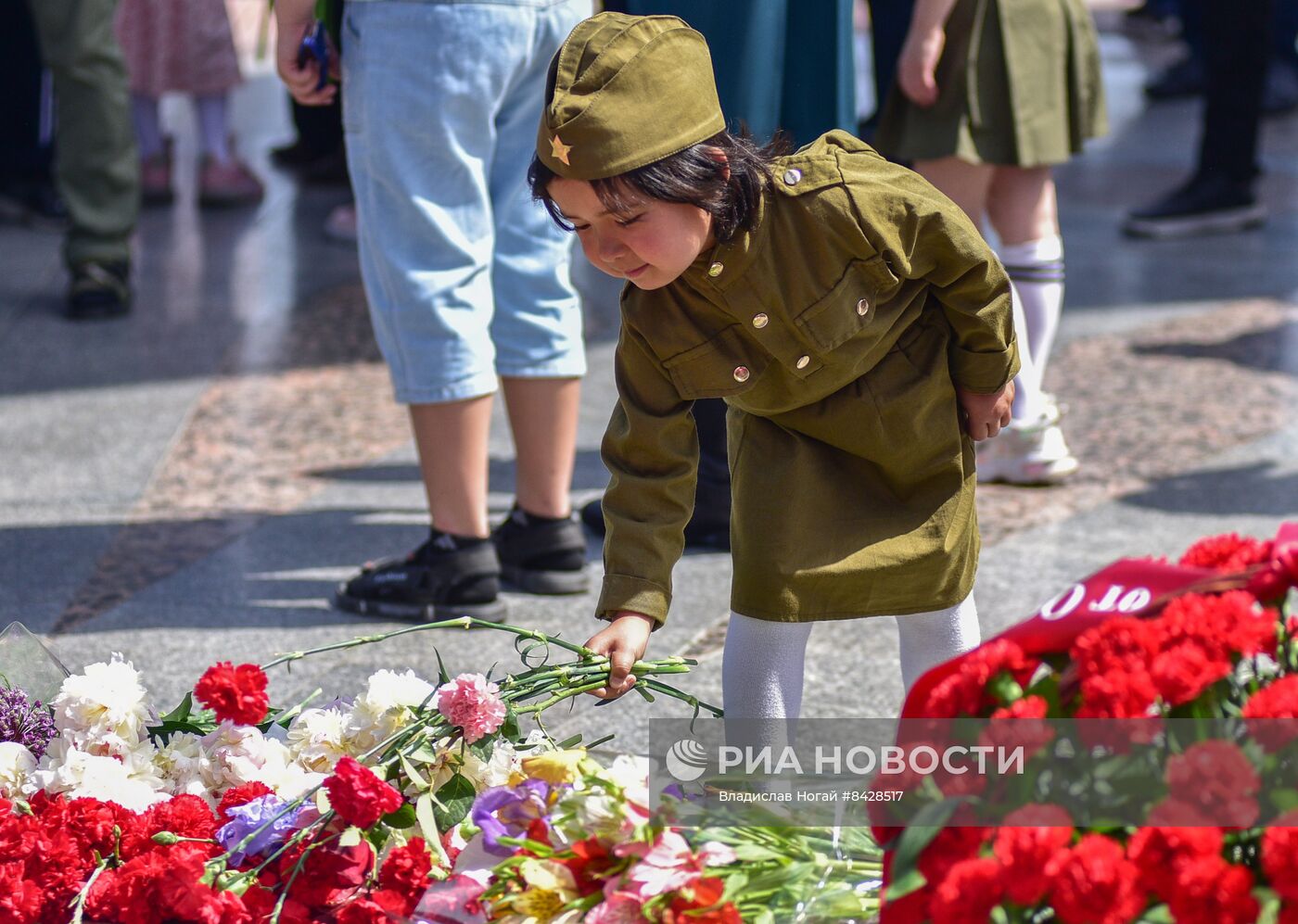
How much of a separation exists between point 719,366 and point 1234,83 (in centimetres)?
473

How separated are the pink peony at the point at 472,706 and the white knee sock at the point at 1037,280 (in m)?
2.14

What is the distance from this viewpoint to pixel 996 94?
3.52 meters

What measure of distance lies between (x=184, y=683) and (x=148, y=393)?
192 centimetres

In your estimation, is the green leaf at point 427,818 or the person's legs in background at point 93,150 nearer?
the green leaf at point 427,818

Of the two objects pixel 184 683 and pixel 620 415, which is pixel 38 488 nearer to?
pixel 184 683

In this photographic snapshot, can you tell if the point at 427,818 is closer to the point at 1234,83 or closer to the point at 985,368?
the point at 985,368

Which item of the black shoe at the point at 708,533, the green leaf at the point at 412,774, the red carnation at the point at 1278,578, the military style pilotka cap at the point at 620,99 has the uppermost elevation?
the military style pilotka cap at the point at 620,99

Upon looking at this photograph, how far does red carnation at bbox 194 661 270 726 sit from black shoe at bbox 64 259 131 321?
11.4 ft

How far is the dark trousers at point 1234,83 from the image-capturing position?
6043mm

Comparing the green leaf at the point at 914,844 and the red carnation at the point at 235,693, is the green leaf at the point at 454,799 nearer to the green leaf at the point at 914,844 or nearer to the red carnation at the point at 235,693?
the red carnation at the point at 235,693

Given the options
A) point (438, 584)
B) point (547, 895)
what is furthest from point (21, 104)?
point (547, 895)

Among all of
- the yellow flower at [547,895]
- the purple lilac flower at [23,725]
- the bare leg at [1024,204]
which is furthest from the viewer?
the bare leg at [1024,204]

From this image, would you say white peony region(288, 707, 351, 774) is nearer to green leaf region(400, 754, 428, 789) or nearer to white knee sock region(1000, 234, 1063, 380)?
green leaf region(400, 754, 428, 789)

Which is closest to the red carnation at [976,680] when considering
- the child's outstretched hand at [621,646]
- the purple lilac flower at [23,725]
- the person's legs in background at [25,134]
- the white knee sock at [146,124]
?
the child's outstretched hand at [621,646]
